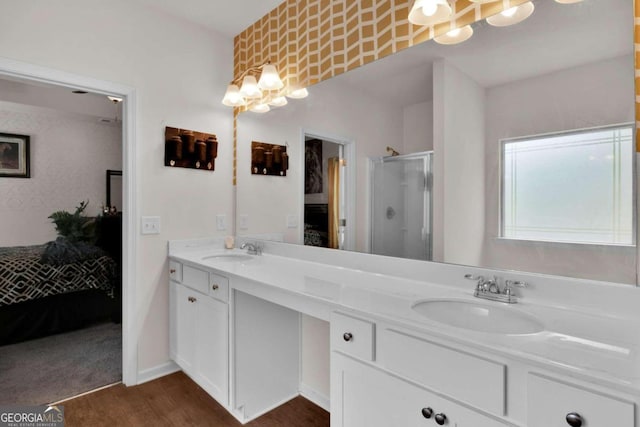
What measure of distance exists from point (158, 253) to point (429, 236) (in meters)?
1.77

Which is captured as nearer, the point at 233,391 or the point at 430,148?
Answer: the point at 430,148

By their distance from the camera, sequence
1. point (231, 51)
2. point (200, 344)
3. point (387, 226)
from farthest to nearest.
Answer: point (231, 51)
point (200, 344)
point (387, 226)

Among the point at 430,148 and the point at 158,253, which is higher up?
the point at 430,148

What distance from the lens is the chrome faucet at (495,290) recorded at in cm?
124

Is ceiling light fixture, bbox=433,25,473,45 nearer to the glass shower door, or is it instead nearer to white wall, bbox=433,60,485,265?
white wall, bbox=433,60,485,265

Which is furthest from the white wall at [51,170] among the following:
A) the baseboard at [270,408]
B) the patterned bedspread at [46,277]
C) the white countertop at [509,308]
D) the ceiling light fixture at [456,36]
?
the ceiling light fixture at [456,36]

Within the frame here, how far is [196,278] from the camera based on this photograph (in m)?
2.10

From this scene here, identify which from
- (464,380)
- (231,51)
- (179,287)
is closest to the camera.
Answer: (464,380)

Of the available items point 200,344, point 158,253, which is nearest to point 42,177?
point 158,253

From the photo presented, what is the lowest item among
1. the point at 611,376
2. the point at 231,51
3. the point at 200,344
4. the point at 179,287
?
the point at 200,344

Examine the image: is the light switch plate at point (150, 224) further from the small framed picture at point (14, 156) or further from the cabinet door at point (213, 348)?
the small framed picture at point (14, 156)

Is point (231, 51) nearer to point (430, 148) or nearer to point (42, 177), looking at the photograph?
point (430, 148)

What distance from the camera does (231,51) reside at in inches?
108

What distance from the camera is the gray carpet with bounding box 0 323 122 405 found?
84.7 inches
